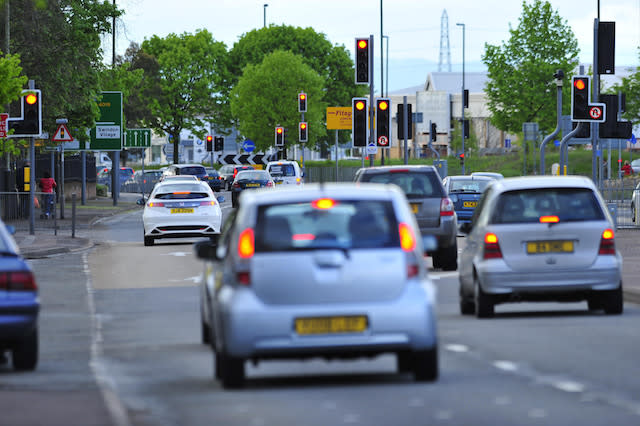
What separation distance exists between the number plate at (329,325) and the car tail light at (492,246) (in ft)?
18.8

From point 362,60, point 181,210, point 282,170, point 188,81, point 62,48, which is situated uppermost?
point 188,81

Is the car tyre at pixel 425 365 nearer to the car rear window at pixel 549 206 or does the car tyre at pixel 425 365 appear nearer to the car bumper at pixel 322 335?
the car bumper at pixel 322 335

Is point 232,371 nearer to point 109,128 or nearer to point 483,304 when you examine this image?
point 483,304

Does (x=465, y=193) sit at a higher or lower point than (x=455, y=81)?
lower

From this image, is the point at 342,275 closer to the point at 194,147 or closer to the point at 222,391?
the point at 222,391

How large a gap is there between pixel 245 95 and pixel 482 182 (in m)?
71.3

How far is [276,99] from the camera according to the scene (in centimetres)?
10438

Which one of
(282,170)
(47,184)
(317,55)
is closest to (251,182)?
(282,170)

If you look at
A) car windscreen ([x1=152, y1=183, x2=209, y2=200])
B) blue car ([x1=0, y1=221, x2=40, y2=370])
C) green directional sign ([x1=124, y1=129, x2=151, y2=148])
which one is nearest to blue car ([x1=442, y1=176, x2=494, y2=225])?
car windscreen ([x1=152, y1=183, x2=209, y2=200])

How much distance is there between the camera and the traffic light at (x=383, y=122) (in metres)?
39.4

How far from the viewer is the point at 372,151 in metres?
47.8

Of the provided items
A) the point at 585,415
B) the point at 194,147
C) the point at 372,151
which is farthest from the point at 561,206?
the point at 194,147

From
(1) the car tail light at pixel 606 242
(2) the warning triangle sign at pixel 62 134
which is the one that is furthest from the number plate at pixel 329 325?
(2) the warning triangle sign at pixel 62 134

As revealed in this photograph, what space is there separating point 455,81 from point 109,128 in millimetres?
86756
